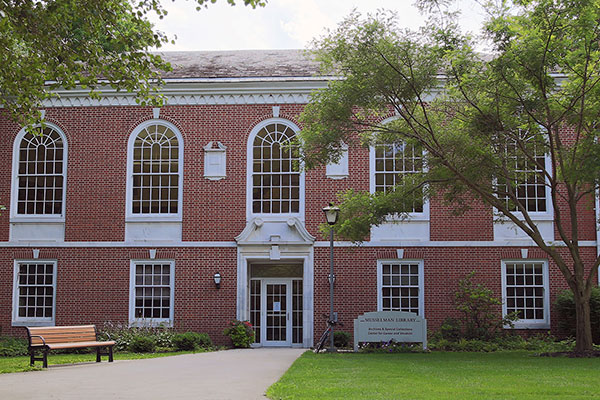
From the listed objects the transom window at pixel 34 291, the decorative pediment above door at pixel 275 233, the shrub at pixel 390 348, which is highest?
the decorative pediment above door at pixel 275 233

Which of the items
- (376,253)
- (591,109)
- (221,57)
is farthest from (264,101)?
(591,109)

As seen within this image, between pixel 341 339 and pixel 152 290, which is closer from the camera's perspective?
pixel 341 339

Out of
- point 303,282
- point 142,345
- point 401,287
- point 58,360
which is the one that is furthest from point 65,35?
point 401,287

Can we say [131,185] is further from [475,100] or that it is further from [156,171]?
[475,100]

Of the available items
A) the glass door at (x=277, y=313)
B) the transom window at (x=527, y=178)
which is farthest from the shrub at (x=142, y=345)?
the transom window at (x=527, y=178)

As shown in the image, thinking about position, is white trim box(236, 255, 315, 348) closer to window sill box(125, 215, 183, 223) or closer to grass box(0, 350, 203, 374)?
window sill box(125, 215, 183, 223)

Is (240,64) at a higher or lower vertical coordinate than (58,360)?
higher

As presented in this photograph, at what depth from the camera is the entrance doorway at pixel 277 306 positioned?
21.8 metres

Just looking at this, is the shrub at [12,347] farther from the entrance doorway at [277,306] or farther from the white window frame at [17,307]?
the entrance doorway at [277,306]

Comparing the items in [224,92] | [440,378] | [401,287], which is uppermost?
[224,92]

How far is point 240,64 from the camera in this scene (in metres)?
23.8

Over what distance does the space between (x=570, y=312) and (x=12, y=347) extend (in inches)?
577

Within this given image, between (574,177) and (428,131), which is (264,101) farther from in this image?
(574,177)

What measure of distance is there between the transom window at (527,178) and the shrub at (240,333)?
25.3ft
